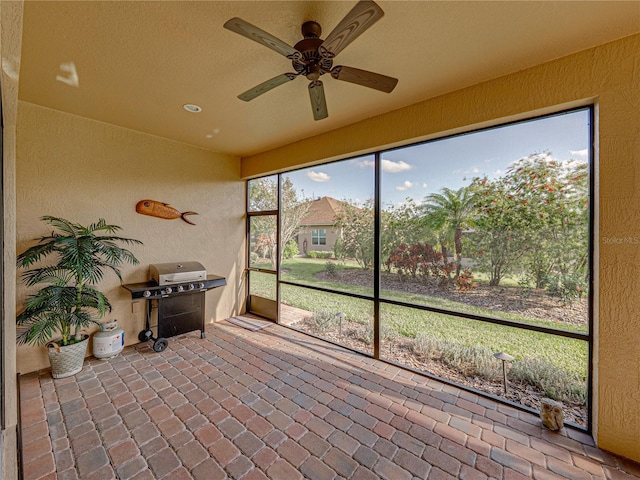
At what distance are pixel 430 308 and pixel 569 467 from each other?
146cm

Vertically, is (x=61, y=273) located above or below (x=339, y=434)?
above

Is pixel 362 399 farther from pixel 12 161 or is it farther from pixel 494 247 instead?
pixel 12 161

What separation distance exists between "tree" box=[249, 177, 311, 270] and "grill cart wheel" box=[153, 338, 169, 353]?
189cm

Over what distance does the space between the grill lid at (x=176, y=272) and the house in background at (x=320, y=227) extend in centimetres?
153

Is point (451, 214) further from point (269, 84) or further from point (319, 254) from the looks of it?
point (269, 84)

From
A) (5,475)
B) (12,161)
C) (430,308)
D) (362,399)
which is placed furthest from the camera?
(430,308)

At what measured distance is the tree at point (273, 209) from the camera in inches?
172

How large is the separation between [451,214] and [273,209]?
286 centimetres

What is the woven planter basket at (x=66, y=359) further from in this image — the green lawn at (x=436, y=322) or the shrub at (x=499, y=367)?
the shrub at (x=499, y=367)

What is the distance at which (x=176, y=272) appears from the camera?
3.60 meters

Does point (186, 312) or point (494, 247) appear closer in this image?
point (494, 247)

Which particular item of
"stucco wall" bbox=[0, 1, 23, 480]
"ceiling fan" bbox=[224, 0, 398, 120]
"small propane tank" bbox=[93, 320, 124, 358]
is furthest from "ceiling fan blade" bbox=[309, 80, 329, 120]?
"small propane tank" bbox=[93, 320, 124, 358]

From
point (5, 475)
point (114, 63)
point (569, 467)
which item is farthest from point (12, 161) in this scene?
point (569, 467)

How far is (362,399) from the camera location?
2537 millimetres
